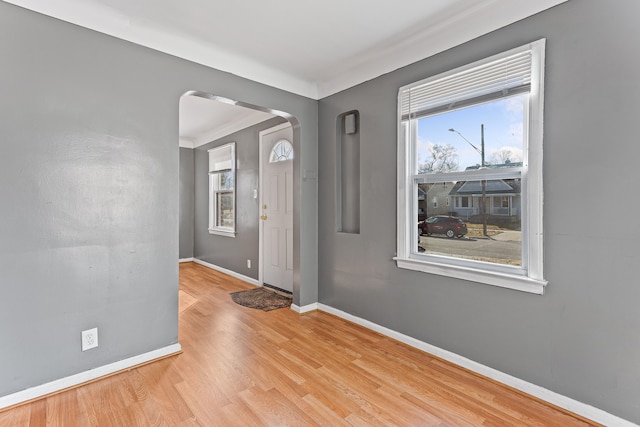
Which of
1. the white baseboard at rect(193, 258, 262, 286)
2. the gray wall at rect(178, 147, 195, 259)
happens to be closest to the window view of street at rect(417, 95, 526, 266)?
the white baseboard at rect(193, 258, 262, 286)

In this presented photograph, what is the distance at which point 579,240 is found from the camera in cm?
179

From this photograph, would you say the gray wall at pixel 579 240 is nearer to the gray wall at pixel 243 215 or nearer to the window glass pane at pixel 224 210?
the gray wall at pixel 243 215

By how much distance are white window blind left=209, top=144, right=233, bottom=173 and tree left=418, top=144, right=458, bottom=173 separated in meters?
3.52

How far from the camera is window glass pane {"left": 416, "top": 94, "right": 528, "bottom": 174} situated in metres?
2.08

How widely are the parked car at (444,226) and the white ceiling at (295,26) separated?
1.33m

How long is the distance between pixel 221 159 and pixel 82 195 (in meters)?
3.48

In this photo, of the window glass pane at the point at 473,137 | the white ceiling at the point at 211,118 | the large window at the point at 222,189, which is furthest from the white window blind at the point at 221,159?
the window glass pane at the point at 473,137

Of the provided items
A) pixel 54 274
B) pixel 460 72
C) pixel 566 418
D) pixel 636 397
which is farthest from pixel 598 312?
pixel 54 274

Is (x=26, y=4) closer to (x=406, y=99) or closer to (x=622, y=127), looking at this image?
(x=406, y=99)

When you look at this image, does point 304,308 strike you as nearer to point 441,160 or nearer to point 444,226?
point 444,226

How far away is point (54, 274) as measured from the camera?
1995 millimetres

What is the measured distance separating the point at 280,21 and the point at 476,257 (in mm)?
2274

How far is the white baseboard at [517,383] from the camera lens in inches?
67.2

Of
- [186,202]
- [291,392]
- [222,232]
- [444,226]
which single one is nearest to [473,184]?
[444,226]
